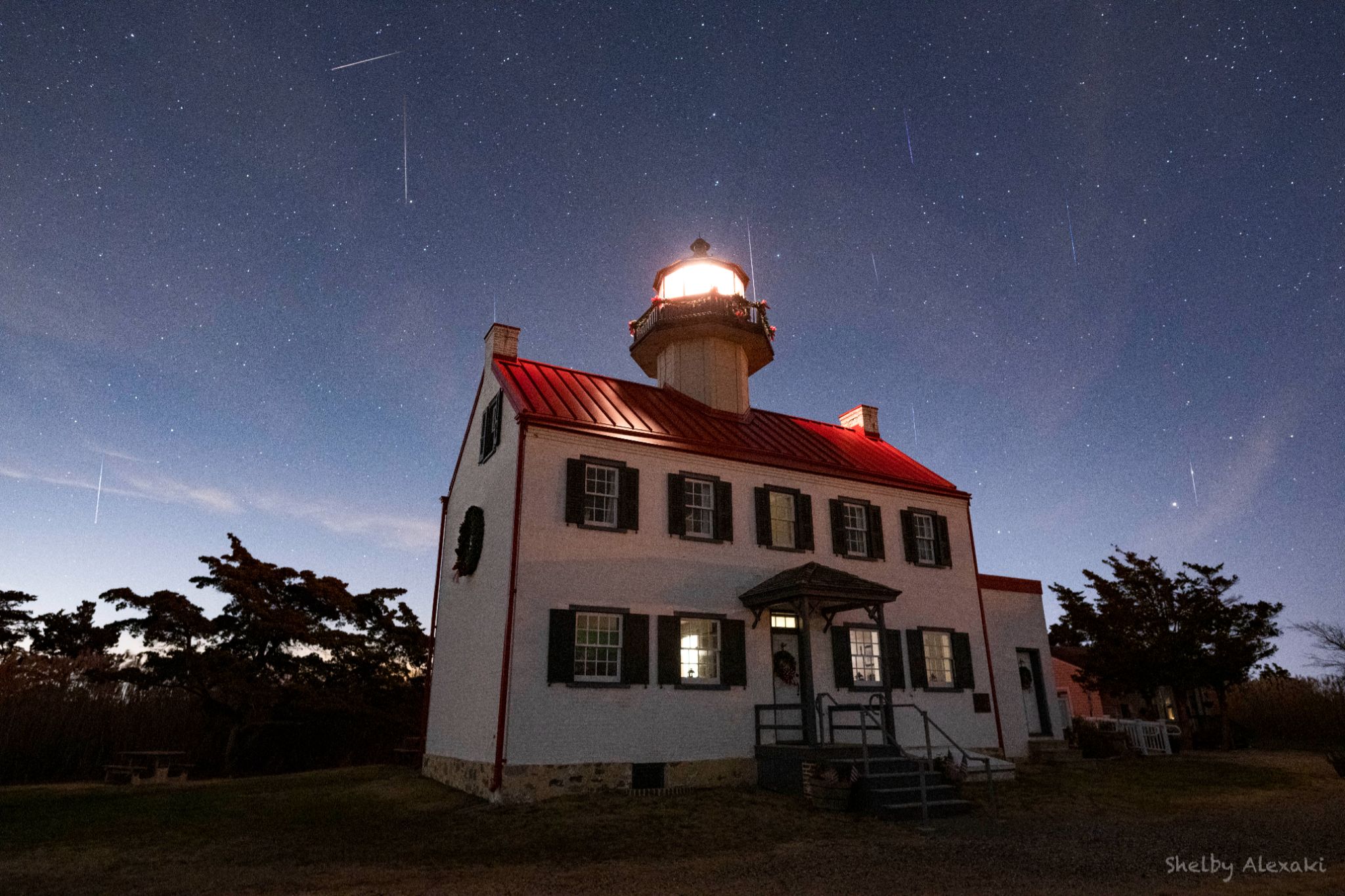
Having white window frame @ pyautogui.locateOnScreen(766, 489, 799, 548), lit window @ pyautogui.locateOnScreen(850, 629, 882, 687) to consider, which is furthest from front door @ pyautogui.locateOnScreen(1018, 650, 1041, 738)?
white window frame @ pyautogui.locateOnScreen(766, 489, 799, 548)

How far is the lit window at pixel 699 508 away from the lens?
55.3 ft

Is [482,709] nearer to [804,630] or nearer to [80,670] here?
[804,630]

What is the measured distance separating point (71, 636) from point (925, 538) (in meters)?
25.1

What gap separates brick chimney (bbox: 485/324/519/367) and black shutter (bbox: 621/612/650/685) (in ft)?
25.2

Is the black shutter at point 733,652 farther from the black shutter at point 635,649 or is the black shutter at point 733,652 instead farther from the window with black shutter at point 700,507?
the window with black shutter at point 700,507

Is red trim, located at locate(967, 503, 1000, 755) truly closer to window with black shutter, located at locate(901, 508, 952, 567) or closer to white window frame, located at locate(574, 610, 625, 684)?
window with black shutter, located at locate(901, 508, 952, 567)

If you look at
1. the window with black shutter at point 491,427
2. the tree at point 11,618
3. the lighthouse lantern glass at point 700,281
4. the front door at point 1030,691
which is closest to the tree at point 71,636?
the tree at point 11,618

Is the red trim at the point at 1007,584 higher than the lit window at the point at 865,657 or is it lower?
higher

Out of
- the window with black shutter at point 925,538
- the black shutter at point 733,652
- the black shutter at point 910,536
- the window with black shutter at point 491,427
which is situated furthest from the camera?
the window with black shutter at point 925,538

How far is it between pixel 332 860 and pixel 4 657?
1969 centimetres

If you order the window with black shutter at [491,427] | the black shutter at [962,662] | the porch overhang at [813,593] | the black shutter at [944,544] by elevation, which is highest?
the window with black shutter at [491,427]

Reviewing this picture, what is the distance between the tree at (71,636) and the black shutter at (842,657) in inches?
802

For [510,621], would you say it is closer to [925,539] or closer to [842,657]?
[842,657]

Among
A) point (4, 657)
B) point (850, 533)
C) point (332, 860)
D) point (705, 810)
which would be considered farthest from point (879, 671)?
point (4, 657)
